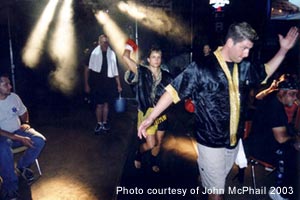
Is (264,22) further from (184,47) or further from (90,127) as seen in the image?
(90,127)

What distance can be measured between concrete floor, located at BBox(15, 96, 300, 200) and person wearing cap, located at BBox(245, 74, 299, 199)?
526 millimetres

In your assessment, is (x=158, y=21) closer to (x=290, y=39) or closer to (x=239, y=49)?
(x=290, y=39)

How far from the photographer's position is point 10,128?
4730mm

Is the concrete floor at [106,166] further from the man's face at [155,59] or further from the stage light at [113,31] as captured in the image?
the stage light at [113,31]

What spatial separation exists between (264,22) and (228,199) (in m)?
9.58

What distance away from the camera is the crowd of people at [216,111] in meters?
3.21

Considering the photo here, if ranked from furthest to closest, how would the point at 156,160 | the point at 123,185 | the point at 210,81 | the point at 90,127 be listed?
the point at 90,127
the point at 156,160
the point at 123,185
the point at 210,81

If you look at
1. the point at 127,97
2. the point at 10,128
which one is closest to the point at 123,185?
the point at 10,128

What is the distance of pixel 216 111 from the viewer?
3254 millimetres

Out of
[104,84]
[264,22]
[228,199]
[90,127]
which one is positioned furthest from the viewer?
[264,22]

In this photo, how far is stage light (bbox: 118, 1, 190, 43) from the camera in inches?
382

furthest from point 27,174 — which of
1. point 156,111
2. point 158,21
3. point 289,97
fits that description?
point 158,21

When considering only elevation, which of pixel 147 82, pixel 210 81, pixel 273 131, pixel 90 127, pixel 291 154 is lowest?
pixel 90 127

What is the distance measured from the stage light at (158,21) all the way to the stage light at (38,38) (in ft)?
7.11
